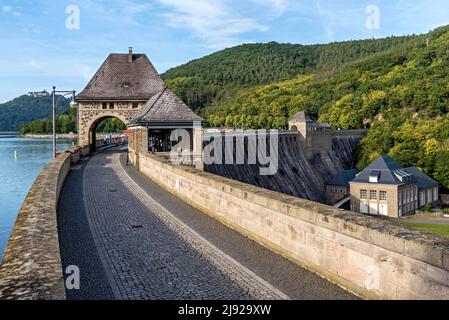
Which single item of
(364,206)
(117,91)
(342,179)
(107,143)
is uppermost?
(117,91)

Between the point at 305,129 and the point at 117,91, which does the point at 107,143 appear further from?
the point at 305,129

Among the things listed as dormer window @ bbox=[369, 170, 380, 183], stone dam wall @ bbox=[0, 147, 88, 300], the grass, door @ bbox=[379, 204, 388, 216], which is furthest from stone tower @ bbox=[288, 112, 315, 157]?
stone dam wall @ bbox=[0, 147, 88, 300]

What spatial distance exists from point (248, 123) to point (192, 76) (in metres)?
75.4

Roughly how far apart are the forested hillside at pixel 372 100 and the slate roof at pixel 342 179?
851 cm

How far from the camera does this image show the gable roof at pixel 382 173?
5423cm

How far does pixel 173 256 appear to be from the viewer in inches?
355

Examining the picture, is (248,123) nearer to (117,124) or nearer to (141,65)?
(117,124)

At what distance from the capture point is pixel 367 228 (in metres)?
6.57

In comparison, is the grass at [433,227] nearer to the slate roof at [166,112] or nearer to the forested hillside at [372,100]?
the forested hillside at [372,100]

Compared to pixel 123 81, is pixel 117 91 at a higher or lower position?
lower

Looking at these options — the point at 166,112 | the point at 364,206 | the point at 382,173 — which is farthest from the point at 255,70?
the point at 166,112

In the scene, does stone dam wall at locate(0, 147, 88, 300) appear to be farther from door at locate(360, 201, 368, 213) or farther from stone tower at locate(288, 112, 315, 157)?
stone tower at locate(288, 112, 315, 157)

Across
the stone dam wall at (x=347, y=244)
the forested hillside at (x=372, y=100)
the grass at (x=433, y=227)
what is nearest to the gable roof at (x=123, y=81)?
the grass at (x=433, y=227)

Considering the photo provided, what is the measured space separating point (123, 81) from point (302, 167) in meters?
27.3
